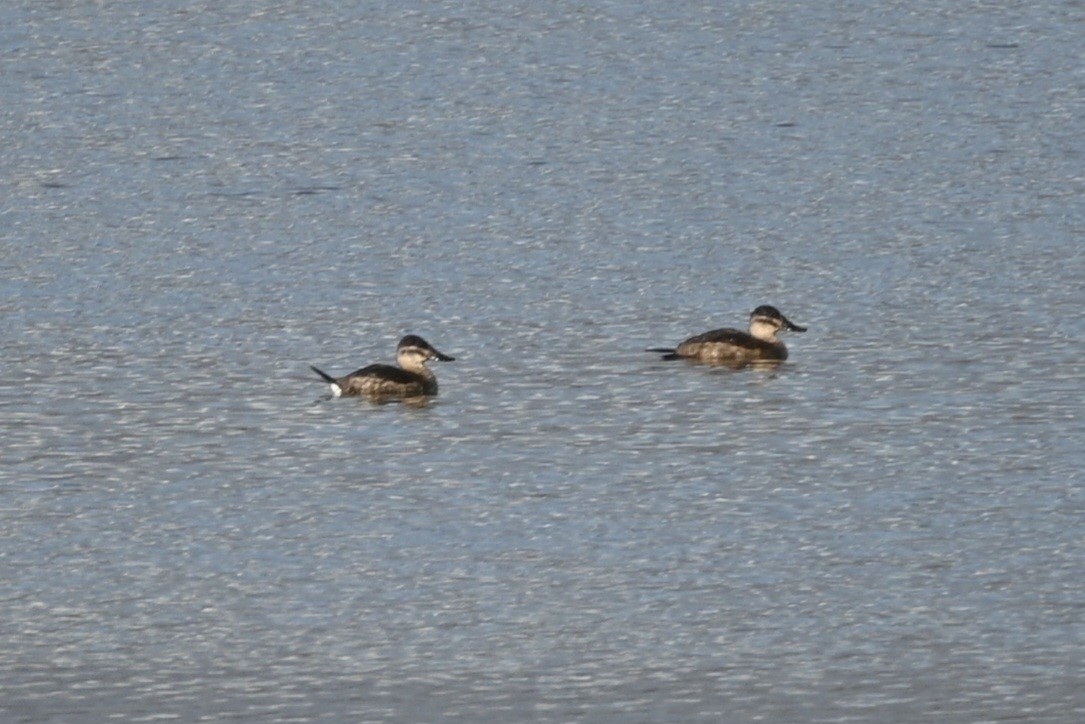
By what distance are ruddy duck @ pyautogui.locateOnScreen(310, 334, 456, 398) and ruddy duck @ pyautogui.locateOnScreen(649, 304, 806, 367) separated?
1.76 metres

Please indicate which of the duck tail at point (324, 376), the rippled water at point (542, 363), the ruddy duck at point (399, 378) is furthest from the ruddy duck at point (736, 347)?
the duck tail at point (324, 376)

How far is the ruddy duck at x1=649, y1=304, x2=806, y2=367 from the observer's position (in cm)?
1767

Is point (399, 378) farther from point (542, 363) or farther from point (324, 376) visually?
point (542, 363)

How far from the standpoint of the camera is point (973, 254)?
2044 centimetres

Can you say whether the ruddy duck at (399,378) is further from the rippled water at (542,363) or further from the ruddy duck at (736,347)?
the ruddy duck at (736,347)

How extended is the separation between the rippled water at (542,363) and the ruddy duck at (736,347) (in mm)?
233

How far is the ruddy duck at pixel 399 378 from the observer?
659 inches

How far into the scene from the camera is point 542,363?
17500 millimetres

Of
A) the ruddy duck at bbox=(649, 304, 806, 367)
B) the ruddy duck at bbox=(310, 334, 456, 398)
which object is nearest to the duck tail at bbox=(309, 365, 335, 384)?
the ruddy duck at bbox=(310, 334, 456, 398)

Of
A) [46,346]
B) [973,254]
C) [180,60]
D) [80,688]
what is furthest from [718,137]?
[80,688]

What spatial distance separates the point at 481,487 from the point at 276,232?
7.93m

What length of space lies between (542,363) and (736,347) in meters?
1.35

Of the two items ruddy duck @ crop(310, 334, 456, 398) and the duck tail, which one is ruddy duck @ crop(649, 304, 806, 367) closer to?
ruddy duck @ crop(310, 334, 456, 398)

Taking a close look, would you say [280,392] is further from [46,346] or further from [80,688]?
[80,688]
